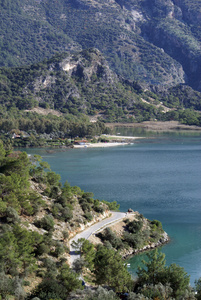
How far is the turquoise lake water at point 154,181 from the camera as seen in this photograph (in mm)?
53344

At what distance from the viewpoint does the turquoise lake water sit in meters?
53.3

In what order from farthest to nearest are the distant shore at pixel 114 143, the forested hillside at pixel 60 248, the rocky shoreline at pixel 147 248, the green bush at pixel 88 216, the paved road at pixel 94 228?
the distant shore at pixel 114 143
the green bush at pixel 88 216
the rocky shoreline at pixel 147 248
the paved road at pixel 94 228
the forested hillside at pixel 60 248

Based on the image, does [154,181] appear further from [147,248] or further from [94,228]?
[94,228]

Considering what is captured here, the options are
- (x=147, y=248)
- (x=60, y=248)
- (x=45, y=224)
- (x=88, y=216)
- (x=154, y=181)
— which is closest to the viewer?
(x=60, y=248)

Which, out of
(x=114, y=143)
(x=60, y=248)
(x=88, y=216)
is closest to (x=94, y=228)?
(x=88, y=216)

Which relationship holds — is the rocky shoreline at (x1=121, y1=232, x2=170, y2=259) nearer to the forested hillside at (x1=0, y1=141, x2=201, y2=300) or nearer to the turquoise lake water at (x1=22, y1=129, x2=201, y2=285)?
the forested hillside at (x1=0, y1=141, x2=201, y2=300)

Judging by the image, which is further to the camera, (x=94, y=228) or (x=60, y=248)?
(x=94, y=228)

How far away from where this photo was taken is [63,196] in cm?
5412

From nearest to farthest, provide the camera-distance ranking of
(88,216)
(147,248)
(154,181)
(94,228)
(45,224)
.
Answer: (45,224)
(147,248)
(94,228)
(88,216)
(154,181)

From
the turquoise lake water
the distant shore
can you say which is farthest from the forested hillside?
the distant shore

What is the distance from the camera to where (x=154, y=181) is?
292 feet

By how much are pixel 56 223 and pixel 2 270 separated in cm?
1570

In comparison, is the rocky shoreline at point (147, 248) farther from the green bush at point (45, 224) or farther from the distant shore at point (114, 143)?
the distant shore at point (114, 143)

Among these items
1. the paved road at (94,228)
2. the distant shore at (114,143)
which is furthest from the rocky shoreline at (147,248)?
the distant shore at (114,143)
